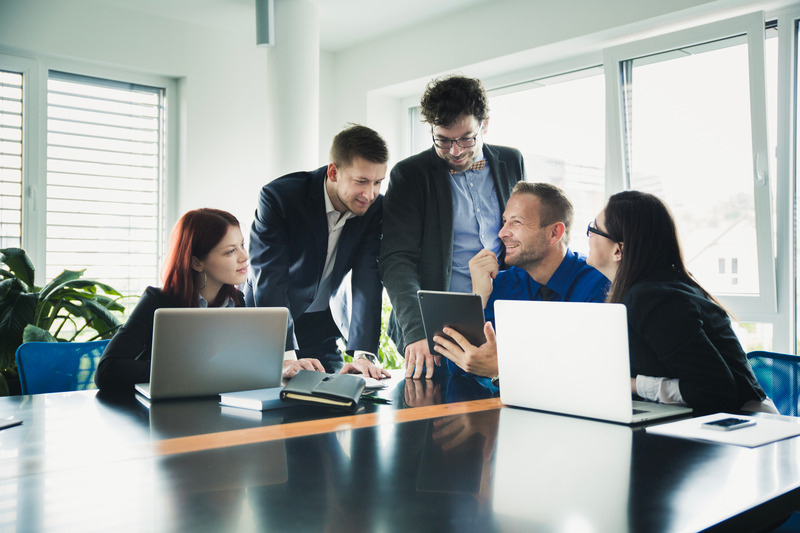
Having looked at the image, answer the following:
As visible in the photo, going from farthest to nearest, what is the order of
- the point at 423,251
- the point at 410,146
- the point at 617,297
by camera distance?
the point at 410,146 < the point at 423,251 < the point at 617,297

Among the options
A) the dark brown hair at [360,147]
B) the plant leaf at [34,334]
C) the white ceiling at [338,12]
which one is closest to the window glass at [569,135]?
the white ceiling at [338,12]

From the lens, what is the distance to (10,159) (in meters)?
4.27

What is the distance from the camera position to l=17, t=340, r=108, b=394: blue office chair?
7.73 feet

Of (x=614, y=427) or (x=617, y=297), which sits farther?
(x=617, y=297)

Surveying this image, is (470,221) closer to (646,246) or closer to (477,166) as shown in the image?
(477,166)

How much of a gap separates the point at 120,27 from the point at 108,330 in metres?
2.06

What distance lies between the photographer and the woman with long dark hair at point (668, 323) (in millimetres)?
1759

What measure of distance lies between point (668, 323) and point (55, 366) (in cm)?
203

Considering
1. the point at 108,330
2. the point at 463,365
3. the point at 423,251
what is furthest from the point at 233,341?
the point at 108,330

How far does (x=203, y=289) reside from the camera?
2656 millimetres

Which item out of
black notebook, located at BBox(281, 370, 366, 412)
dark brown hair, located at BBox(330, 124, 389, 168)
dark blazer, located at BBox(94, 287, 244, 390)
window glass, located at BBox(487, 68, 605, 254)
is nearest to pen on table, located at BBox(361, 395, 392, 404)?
black notebook, located at BBox(281, 370, 366, 412)

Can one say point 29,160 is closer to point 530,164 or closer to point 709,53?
point 530,164

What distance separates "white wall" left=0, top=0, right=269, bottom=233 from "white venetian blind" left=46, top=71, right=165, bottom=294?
0.16 m

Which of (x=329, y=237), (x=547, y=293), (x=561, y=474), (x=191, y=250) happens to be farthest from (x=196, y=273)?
(x=561, y=474)
